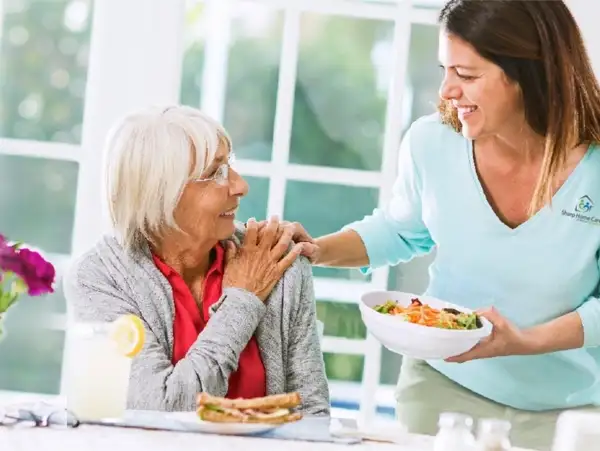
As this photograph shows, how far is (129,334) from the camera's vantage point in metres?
Result: 1.52

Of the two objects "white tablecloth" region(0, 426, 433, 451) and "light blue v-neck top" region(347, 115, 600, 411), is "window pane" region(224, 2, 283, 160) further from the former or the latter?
"white tablecloth" region(0, 426, 433, 451)

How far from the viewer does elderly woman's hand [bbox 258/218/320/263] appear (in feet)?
6.53

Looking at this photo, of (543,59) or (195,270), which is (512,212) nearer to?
(543,59)

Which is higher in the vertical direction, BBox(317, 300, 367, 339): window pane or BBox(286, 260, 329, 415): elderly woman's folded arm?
BBox(286, 260, 329, 415): elderly woman's folded arm

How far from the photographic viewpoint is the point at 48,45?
3.28m

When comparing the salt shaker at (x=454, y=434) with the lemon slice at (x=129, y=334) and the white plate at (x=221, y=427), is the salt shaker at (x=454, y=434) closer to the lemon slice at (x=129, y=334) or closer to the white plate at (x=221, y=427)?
the white plate at (x=221, y=427)

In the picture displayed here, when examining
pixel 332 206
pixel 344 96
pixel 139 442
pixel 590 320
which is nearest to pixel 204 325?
pixel 139 442

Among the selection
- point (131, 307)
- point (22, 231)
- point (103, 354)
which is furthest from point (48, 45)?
point (103, 354)

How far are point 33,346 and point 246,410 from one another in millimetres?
2130

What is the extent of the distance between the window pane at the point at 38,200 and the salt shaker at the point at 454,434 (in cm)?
195

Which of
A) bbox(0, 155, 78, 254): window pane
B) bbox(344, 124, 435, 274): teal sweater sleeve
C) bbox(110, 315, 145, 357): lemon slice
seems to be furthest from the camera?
bbox(0, 155, 78, 254): window pane

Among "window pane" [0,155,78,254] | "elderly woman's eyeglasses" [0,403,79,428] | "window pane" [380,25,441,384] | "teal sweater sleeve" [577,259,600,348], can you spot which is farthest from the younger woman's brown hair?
"window pane" [0,155,78,254]

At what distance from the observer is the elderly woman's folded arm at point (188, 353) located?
1774mm

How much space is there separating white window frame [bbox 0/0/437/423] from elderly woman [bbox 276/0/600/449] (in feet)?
2.67
